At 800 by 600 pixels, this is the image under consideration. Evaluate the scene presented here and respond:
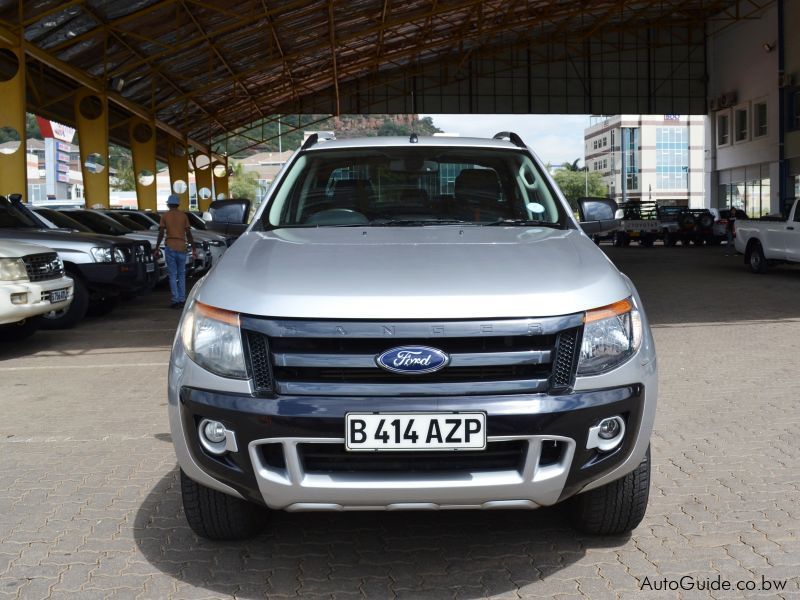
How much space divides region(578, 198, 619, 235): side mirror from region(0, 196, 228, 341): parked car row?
579 cm

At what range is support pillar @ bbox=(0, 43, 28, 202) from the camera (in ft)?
54.0

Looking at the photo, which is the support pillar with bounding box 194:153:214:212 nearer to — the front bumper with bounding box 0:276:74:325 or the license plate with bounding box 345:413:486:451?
the front bumper with bounding box 0:276:74:325

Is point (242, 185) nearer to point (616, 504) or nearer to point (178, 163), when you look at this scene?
point (178, 163)

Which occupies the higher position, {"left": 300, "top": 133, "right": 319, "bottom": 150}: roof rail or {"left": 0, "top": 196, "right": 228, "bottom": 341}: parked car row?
{"left": 300, "top": 133, "right": 319, "bottom": 150}: roof rail

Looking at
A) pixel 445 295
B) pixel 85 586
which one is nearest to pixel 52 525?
pixel 85 586

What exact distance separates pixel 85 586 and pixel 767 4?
124 feet

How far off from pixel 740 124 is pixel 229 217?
3850 cm

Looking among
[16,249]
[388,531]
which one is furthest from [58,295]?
[388,531]

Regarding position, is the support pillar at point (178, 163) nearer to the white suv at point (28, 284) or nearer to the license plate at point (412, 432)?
the white suv at point (28, 284)

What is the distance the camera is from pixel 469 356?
3027 millimetres

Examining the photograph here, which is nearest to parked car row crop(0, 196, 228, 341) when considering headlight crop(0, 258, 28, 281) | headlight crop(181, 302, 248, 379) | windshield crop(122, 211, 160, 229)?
headlight crop(0, 258, 28, 281)

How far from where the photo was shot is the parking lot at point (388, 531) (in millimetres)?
3297

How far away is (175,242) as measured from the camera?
44.8 ft
